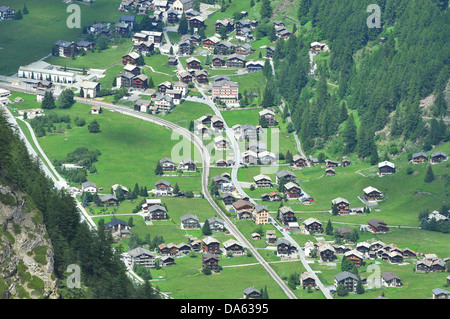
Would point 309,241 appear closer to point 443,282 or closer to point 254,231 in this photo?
point 254,231

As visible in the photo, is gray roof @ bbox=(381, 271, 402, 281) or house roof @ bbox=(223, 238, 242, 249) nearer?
gray roof @ bbox=(381, 271, 402, 281)

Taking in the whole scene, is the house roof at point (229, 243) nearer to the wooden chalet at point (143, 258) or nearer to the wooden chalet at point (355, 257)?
the wooden chalet at point (143, 258)

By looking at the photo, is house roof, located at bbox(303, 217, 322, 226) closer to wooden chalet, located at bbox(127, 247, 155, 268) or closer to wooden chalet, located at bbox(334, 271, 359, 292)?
wooden chalet, located at bbox(334, 271, 359, 292)

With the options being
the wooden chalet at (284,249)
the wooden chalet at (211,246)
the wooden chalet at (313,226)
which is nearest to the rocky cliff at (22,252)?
the wooden chalet at (211,246)

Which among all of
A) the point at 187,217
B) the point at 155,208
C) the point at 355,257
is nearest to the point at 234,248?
the point at 187,217

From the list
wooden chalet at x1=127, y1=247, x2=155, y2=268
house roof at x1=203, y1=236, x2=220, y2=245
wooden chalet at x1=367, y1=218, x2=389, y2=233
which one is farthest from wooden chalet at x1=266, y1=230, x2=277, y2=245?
wooden chalet at x1=127, y1=247, x2=155, y2=268

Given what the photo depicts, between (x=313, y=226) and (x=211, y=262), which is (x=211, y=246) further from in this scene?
(x=313, y=226)
